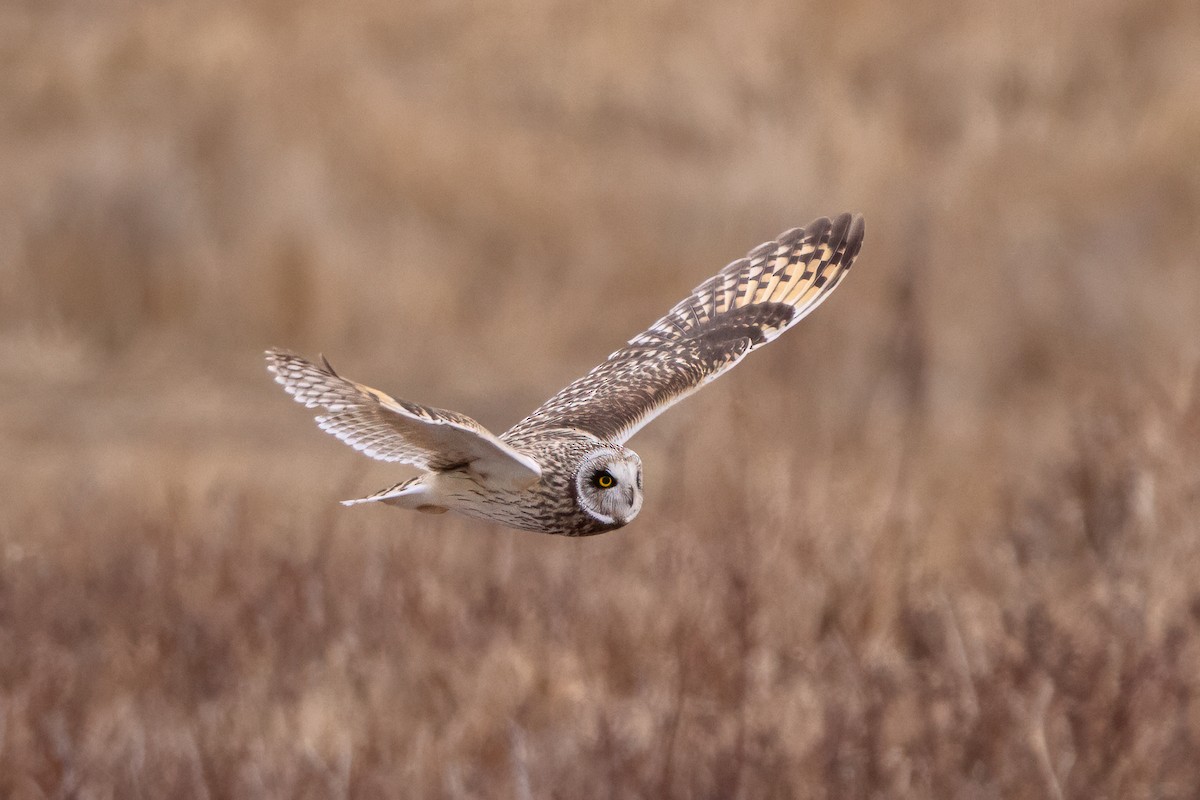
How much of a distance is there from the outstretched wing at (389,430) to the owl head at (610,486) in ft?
0.28

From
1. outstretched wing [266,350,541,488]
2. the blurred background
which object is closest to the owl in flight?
outstretched wing [266,350,541,488]

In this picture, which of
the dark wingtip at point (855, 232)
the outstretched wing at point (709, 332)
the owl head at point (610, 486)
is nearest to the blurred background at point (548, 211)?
the outstretched wing at point (709, 332)

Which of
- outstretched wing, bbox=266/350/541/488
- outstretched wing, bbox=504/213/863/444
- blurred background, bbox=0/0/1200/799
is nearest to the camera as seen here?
outstretched wing, bbox=266/350/541/488

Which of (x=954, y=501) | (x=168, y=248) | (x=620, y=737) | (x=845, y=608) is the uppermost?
(x=168, y=248)

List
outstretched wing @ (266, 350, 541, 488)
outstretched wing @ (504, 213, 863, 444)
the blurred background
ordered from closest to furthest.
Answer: outstretched wing @ (266, 350, 541, 488), outstretched wing @ (504, 213, 863, 444), the blurred background

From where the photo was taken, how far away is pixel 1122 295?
19.2 metres

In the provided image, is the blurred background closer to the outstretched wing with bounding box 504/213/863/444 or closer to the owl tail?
the outstretched wing with bounding box 504/213/863/444

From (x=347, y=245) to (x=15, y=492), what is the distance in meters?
4.09

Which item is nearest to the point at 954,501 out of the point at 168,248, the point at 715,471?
the point at 715,471

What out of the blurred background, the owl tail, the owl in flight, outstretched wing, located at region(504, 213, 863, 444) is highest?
the blurred background

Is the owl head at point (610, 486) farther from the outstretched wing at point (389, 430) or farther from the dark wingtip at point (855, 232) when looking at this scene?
the dark wingtip at point (855, 232)

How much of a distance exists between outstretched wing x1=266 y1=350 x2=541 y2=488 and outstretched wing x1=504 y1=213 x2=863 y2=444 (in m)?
0.34

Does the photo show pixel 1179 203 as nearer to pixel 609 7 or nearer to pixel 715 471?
pixel 609 7

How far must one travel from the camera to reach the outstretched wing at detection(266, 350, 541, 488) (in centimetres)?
235
